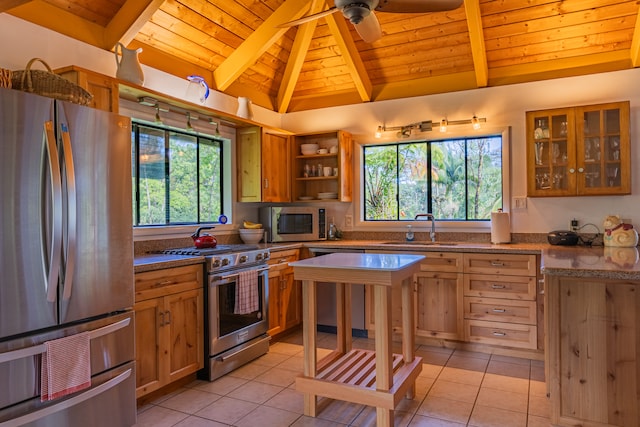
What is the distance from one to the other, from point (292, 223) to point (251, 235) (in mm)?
489

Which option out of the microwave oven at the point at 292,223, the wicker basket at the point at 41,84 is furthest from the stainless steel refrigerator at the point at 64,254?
the microwave oven at the point at 292,223

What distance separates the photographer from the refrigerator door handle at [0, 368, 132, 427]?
1724mm

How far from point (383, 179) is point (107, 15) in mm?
3066

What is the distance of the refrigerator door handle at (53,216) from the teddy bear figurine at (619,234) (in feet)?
12.3

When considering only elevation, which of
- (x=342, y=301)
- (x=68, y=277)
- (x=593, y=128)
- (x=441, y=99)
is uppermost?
(x=441, y=99)

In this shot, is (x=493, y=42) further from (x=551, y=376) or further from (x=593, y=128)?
(x=551, y=376)

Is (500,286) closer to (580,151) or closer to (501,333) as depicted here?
(501,333)

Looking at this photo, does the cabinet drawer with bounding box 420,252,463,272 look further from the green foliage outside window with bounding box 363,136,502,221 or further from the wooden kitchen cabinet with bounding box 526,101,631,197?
the wooden kitchen cabinet with bounding box 526,101,631,197

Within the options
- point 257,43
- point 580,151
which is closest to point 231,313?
point 257,43

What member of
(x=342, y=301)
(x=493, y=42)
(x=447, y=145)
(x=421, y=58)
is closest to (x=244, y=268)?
(x=342, y=301)

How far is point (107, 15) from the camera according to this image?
2.97 metres

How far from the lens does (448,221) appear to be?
4.26 m

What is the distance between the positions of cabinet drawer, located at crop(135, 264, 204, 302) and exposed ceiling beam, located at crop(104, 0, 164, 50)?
1750 mm


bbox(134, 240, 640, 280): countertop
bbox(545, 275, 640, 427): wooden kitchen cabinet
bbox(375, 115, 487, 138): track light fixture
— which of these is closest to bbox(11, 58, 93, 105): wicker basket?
bbox(134, 240, 640, 280): countertop
